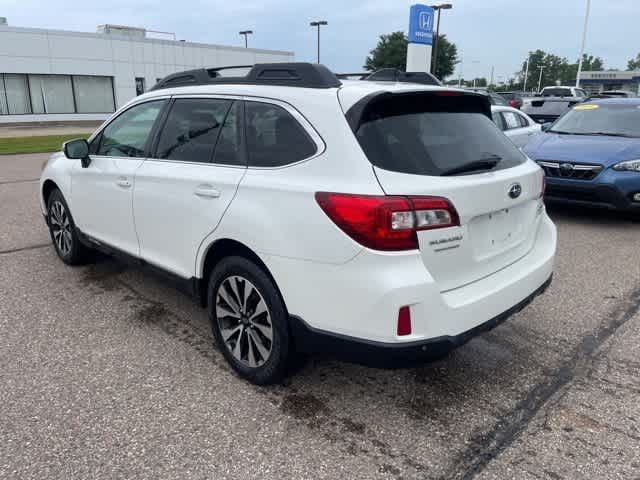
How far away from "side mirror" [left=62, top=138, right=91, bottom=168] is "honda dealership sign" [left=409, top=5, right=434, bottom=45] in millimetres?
16001

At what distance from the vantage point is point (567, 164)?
696cm

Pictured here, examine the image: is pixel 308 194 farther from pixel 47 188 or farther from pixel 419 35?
pixel 419 35

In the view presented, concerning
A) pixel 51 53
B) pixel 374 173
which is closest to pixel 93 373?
pixel 374 173

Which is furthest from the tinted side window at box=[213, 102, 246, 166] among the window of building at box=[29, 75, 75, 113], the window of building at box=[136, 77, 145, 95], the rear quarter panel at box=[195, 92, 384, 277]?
the window of building at box=[136, 77, 145, 95]

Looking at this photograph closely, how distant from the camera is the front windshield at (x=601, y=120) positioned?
301 inches

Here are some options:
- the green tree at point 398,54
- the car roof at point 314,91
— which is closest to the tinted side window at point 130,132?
the car roof at point 314,91

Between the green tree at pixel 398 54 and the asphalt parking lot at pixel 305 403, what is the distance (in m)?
Answer: 70.2

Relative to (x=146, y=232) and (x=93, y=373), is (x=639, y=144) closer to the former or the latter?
(x=146, y=232)

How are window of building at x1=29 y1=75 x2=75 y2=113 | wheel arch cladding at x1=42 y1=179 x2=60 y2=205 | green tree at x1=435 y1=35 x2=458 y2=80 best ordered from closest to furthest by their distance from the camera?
wheel arch cladding at x1=42 y1=179 x2=60 y2=205, window of building at x1=29 y1=75 x2=75 y2=113, green tree at x1=435 y1=35 x2=458 y2=80

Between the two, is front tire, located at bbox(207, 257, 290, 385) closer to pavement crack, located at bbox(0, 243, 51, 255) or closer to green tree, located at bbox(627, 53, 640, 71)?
pavement crack, located at bbox(0, 243, 51, 255)

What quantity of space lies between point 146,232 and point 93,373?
3.30 ft

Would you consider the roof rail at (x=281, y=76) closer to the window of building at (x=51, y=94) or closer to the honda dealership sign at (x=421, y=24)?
the honda dealership sign at (x=421, y=24)

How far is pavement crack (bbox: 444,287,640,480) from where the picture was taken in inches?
98.0

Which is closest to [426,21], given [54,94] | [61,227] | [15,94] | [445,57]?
[61,227]
